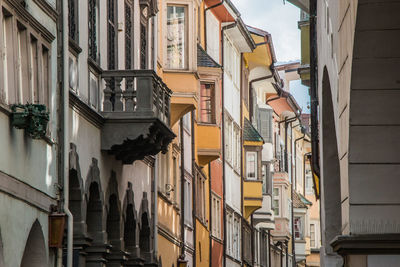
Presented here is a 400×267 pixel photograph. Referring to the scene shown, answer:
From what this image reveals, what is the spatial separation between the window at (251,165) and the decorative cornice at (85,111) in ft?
98.5

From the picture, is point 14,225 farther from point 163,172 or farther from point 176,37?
point 176,37

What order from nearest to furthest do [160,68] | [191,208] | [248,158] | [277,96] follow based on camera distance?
[160,68] < [191,208] < [248,158] < [277,96]

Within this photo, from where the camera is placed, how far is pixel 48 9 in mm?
18703

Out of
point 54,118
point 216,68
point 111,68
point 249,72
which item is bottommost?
point 54,118

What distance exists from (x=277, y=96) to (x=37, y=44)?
47903mm

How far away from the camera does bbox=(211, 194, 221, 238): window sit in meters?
44.1

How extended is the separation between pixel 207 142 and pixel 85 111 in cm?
1815

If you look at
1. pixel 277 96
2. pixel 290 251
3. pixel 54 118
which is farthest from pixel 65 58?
pixel 290 251

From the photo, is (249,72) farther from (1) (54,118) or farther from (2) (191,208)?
(1) (54,118)

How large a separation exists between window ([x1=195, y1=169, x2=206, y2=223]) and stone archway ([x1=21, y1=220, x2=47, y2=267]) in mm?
21415

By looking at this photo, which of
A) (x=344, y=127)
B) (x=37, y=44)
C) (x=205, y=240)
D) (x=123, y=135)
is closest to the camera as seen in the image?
(x=344, y=127)

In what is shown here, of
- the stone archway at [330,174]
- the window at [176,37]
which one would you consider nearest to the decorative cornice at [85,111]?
the stone archway at [330,174]

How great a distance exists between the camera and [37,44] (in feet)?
59.0

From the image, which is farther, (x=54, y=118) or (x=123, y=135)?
(x=123, y=135)
